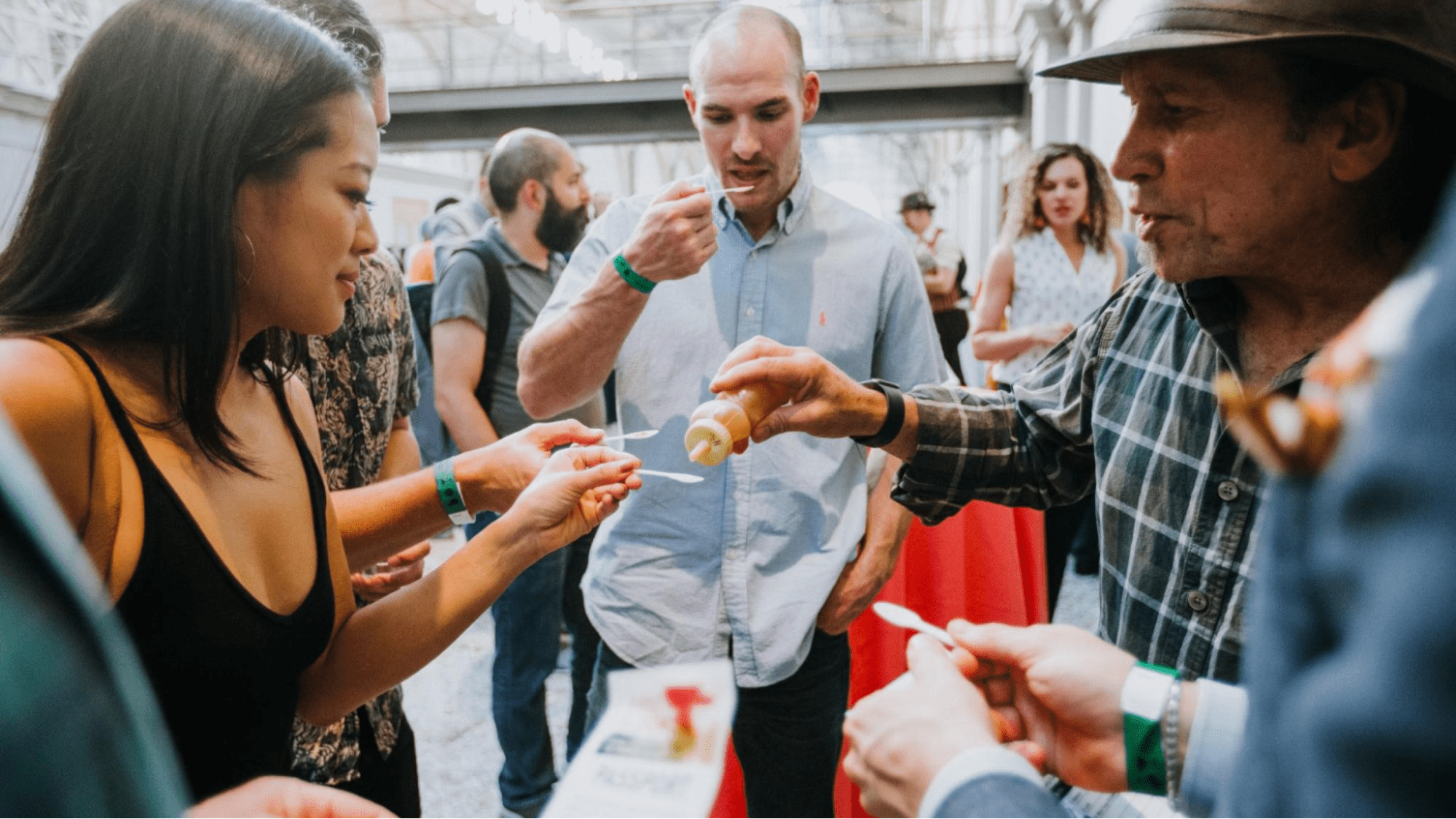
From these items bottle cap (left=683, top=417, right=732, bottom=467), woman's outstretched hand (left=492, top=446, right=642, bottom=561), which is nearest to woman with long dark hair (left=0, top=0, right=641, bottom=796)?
woman's outstretched hand (left=492, top=446, right=642, bottom=561)

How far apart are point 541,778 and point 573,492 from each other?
1.69 m

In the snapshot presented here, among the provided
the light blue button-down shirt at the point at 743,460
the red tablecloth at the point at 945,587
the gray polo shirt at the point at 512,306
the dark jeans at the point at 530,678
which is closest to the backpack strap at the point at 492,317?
the gray polo shirt at the point at 512,306

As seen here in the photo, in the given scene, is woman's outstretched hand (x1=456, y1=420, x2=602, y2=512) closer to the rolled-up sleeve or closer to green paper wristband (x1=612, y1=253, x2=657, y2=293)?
green paper wristband (x1=612, y1=253, x2=657, y2=293)

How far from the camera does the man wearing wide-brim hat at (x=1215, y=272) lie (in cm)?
86

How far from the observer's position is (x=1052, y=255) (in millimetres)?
3609

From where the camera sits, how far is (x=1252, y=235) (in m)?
1.09

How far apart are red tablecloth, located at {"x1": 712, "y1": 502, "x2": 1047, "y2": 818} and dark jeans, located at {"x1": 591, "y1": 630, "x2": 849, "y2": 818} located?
0.41 meters

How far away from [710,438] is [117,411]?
2.30 ft

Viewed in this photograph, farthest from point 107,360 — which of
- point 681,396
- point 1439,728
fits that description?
point 1439,728

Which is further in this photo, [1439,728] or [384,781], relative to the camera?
[384,781]

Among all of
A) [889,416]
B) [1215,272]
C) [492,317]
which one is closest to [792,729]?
[889,416]

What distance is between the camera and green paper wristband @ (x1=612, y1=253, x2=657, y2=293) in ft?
5.47

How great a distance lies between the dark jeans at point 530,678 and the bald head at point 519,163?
1.12 m

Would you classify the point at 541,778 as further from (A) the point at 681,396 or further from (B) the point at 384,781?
(A) the point at 681,396
